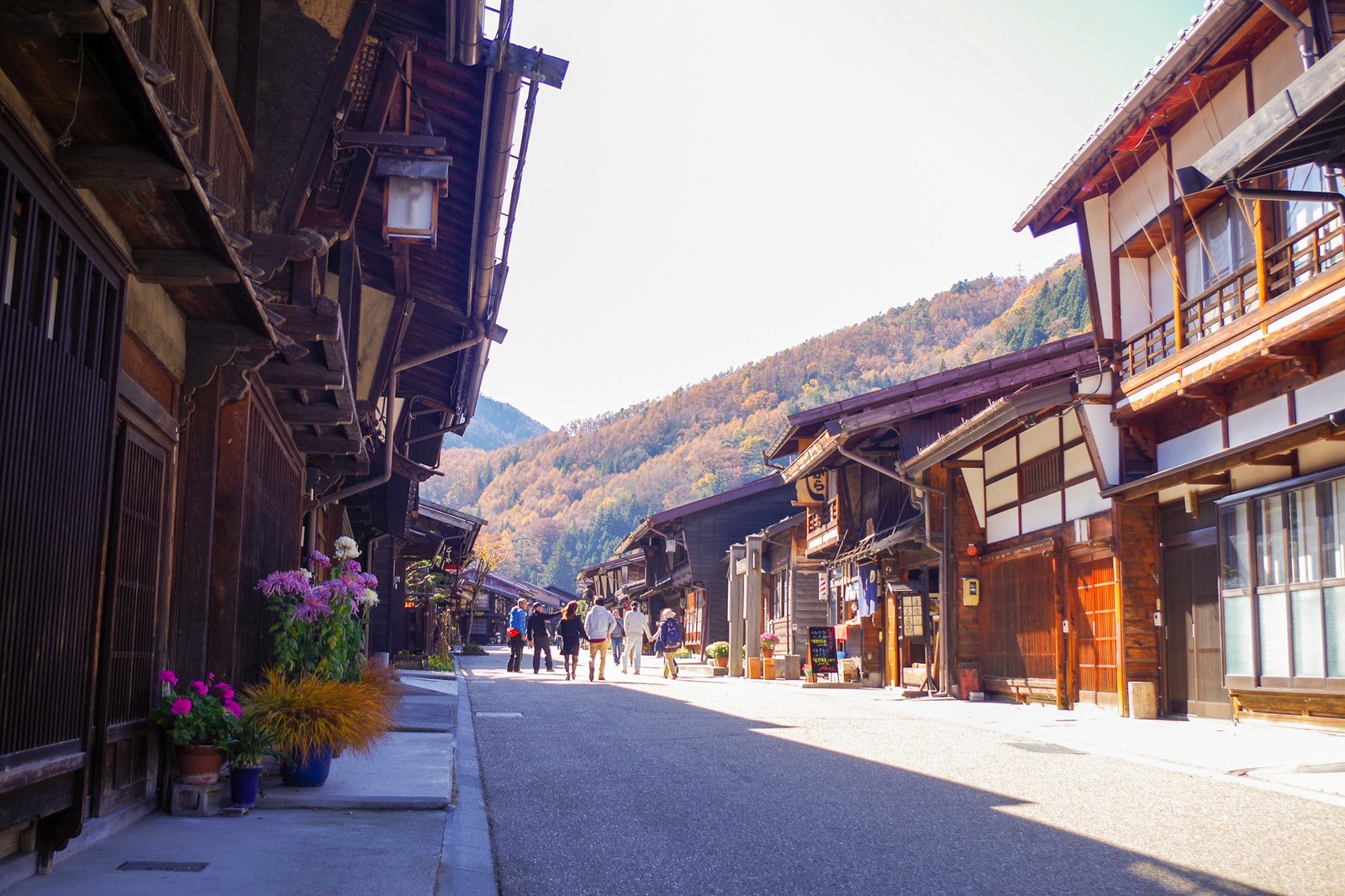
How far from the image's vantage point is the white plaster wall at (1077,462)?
61.3 feet

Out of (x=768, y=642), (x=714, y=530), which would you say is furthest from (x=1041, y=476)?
(x=714, y=530)

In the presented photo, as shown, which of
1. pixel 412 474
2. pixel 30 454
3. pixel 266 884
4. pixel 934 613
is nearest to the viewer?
pixel 30 454

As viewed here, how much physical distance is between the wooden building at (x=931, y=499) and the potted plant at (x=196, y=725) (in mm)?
13144

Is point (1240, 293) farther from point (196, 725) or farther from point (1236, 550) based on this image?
point (196, 725)

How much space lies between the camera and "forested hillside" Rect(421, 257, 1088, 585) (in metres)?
117

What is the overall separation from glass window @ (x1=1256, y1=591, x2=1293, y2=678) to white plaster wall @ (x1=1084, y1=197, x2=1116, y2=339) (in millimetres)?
5236

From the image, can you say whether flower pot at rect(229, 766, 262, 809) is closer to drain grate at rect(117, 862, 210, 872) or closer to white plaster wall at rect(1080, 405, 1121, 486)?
drain grate at rect(117, 862, 210, 872)

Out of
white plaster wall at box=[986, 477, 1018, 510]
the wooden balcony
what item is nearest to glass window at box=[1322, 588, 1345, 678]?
the wooden balcony

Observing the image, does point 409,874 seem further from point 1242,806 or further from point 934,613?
point 934,613

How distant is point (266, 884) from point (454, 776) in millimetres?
4336

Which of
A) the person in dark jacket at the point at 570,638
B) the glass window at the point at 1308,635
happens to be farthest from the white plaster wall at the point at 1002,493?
the person in dark jacket at the point at 570,638

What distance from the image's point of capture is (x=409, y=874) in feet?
18.7

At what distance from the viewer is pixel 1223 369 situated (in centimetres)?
1426

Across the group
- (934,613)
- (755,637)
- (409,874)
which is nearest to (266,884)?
(409,874)
